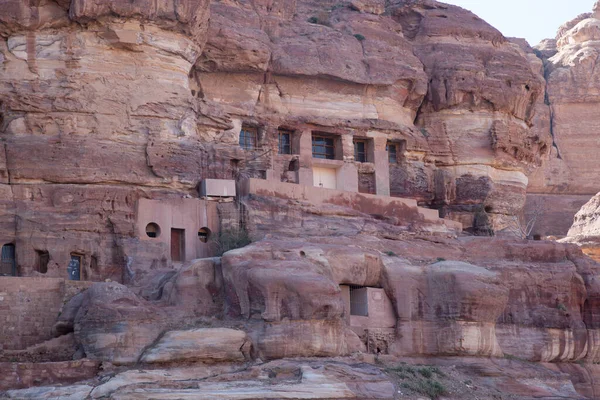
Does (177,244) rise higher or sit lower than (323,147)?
lower

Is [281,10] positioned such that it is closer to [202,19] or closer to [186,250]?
[202,19]

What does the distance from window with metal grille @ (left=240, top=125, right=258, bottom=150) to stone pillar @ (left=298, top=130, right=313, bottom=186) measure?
7.22 ft

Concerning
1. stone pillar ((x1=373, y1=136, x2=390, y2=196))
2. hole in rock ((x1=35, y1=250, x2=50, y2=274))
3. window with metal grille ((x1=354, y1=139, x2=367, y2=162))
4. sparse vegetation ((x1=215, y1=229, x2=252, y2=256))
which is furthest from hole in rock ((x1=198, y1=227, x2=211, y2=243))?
window with metal grille ((x1=354, y1=139, x2=367, y2=162))

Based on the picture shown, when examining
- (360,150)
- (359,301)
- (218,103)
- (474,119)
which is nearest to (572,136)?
(474,119)

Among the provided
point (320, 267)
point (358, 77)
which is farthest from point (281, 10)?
point (320, 267)

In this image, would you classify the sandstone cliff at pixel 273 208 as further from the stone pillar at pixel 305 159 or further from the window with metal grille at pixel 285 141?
the window with metal grille at pixel 285 141

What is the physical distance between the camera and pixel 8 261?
38719 mm

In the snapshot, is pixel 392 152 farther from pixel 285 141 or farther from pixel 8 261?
pixel 8 261

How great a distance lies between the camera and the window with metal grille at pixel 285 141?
50250mm

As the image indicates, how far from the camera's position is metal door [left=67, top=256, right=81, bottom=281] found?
38.5 meters

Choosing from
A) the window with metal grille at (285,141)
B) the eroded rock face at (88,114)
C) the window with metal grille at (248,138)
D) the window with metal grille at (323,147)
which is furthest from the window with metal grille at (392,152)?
the eroded rock face at (88,114)

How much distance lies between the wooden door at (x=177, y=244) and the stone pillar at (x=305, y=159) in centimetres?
926

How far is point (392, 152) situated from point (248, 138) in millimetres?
8107

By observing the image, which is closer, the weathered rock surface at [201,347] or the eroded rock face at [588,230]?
the weathered rock surface at [201,347]
